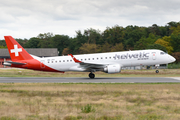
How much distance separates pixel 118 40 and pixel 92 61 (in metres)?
75.3

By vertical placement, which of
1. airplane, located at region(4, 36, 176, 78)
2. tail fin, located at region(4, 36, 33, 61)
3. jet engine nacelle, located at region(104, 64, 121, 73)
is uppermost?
tail fin, located at region(4, 36, 33, 61)

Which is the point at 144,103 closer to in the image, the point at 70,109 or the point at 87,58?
the point at 70,109

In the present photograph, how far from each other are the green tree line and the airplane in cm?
5648

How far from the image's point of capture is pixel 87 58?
32.0m

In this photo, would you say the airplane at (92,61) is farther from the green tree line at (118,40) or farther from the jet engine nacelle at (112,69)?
the green tree line at (118,40)

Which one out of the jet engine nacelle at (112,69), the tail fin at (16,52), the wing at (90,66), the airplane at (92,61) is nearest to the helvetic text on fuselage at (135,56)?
the airplane at (92,61)

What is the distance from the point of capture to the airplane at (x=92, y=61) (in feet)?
101

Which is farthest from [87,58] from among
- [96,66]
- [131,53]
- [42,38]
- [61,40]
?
[42,38]

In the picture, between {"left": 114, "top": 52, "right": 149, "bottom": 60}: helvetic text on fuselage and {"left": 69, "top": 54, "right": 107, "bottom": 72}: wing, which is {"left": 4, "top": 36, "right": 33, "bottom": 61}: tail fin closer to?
{"left": 69, "top": 54, "right": 107, "bottom": 72}: wing

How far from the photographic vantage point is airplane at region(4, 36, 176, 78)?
3069cm

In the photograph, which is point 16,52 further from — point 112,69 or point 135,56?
point 135,56

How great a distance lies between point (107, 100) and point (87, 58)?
59.5ft

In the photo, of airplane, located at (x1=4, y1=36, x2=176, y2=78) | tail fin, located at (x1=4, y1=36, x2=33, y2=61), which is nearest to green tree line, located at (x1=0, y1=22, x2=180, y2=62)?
airplane, located at (x1=4, y1=36, x2=176, y2=78)

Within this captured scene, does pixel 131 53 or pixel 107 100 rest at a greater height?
pixel 131 53
